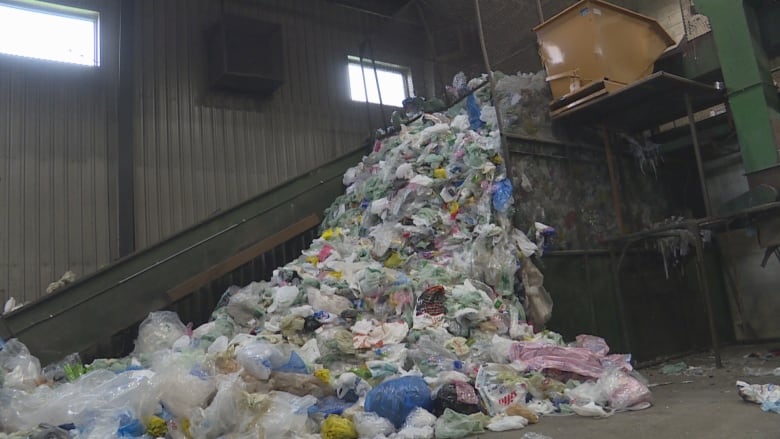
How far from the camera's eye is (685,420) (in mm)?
2637

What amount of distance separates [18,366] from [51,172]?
2845 mm

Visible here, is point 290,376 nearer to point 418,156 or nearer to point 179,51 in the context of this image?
point 418,156

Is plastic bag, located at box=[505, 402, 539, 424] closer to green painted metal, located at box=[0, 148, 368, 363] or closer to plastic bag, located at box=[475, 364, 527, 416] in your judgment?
plastic bag, located at box=[475, 364, 527, 416]

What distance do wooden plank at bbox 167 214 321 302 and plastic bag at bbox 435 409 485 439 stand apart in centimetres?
283

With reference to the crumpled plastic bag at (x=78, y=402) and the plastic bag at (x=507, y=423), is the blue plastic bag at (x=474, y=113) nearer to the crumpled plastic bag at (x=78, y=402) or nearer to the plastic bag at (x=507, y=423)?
the plastic bag at (x=507, y=423)

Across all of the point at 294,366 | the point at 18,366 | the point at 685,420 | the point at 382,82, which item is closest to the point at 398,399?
the point at 294,366

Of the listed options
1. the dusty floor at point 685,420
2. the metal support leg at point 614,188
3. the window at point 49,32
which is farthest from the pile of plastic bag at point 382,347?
the window at point 49,32

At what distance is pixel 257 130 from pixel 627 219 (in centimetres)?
454

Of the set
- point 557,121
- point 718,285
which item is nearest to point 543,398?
point 557,121

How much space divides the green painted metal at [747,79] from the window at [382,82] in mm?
4396

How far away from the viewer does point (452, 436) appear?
267 cm

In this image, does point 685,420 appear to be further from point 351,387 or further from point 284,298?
point 284,298

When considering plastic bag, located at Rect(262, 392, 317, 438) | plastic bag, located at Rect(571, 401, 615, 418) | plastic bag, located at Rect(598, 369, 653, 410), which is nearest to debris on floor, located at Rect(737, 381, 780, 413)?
plastic bag, located at Rect(598, 369, 653, 410)

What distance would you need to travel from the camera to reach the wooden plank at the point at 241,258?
4.73 meters
